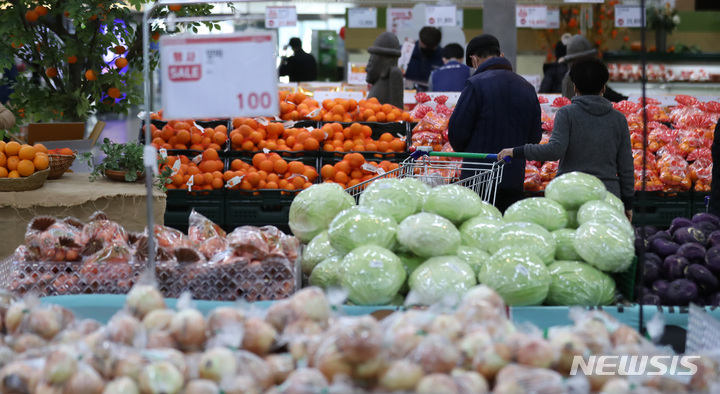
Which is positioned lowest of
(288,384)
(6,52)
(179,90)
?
(288,384)

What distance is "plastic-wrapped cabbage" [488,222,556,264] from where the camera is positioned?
239 cm

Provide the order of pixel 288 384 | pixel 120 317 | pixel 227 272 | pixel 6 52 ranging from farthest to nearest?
pixel 6 52 < pixel 227 272 < pixel 120 317 < pixel 288 384

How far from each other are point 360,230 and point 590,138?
6.16 feet

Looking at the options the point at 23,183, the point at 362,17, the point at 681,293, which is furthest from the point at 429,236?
the point at 362,17

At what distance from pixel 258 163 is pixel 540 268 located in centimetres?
329

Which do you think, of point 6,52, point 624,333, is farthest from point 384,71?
point 624,333

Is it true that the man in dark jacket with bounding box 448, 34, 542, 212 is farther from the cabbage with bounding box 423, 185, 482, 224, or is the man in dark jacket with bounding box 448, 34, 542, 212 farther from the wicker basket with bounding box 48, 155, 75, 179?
the wicker basket with bounding box 48, 155, 75, 179

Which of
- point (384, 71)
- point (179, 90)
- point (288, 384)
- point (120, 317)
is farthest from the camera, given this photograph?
point (384, 71)

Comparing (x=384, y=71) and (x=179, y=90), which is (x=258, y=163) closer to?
(x=384, y=71)

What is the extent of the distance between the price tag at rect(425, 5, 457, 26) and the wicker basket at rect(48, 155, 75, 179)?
4.87 metres

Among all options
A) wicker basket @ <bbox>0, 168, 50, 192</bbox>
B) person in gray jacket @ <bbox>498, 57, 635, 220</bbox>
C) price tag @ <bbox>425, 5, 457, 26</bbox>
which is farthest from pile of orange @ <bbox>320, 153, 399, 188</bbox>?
price tag @ <bbox>425, 5, 457, 26</bbox>

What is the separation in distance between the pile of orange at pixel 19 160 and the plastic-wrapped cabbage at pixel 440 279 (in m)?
2.80

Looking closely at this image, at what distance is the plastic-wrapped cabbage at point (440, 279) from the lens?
86.7 inches

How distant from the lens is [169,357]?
1512 mm
